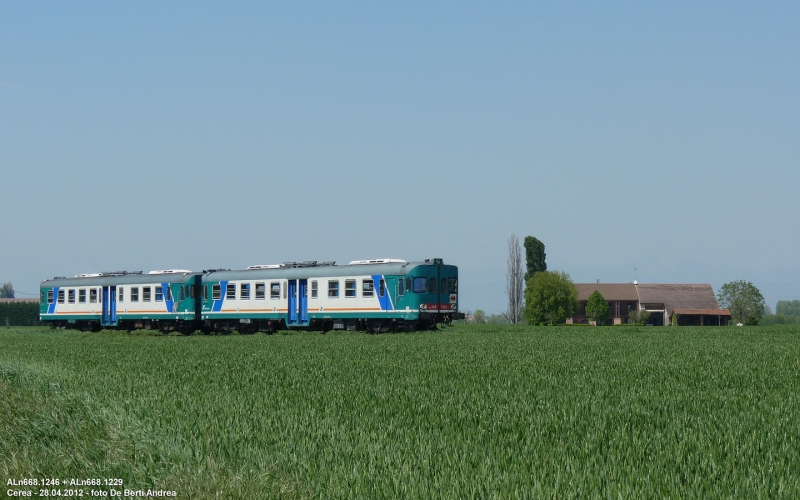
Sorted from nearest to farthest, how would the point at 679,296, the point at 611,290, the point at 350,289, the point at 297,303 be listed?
the point at 350,289, the point at 297,303, the point at 679,296, the point at 611,290

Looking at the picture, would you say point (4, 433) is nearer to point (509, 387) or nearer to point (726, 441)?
point (509, 387)

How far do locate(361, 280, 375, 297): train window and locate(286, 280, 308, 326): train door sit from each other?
3.31 m

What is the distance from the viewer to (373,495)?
22.2 ft

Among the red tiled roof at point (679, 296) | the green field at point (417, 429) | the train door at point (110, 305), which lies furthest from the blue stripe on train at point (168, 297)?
the red tiled roof at point (679, 296)

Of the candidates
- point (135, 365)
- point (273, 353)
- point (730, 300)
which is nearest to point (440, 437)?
point (135, 365)

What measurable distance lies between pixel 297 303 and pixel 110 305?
44.5 ft

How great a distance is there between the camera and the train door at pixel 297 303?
41219 millimetres

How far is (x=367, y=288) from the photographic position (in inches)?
1537

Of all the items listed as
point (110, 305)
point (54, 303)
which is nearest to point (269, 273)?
point (110, 305)

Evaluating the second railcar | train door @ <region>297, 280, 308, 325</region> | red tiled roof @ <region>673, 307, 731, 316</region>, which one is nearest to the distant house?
red tiled roof @ <region>673, 307, 731, 316</region>

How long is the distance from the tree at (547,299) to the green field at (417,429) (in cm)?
7549

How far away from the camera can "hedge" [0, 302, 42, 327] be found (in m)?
87.4

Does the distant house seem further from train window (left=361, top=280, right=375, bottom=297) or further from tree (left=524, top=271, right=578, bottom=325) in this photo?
train window (left=361, top=280, right=375, bottom=297)

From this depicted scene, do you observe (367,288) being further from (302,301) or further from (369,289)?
(302,301)
